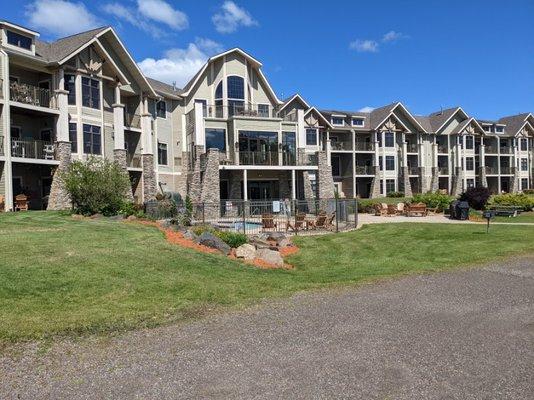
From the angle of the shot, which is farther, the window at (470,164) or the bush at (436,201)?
the window at (470,164)

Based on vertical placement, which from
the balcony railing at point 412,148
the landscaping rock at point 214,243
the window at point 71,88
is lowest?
the landscaping rock at point 214,243

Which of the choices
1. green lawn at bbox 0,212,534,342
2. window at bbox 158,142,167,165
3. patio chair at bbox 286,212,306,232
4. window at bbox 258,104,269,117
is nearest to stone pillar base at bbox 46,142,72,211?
green lawn at bbox 0,212,534,342

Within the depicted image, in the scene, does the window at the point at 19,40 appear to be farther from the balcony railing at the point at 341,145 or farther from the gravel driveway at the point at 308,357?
the balcony railing at the point at 341,145

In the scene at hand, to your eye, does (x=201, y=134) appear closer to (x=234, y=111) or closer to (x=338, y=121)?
(x=234, y=111)

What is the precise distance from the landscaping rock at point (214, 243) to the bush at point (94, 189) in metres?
9.16

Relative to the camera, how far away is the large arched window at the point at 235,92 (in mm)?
39094

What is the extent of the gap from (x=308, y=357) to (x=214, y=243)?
370 inches

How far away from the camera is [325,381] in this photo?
4949 millimetres

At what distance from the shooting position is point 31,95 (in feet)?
88.6

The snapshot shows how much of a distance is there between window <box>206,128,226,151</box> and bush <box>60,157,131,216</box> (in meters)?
14.2

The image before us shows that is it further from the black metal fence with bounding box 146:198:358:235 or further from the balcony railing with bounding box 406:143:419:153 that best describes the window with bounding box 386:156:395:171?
the black metal fence with bounding box 146:198:358:235

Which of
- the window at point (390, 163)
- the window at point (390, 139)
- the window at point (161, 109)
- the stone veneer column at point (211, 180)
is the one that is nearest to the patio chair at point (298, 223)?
the stone veneer column at point (211, 180)

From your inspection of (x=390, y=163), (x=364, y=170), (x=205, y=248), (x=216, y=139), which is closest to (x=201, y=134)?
(x=216, y=139)

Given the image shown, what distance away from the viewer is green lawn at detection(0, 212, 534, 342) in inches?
294
